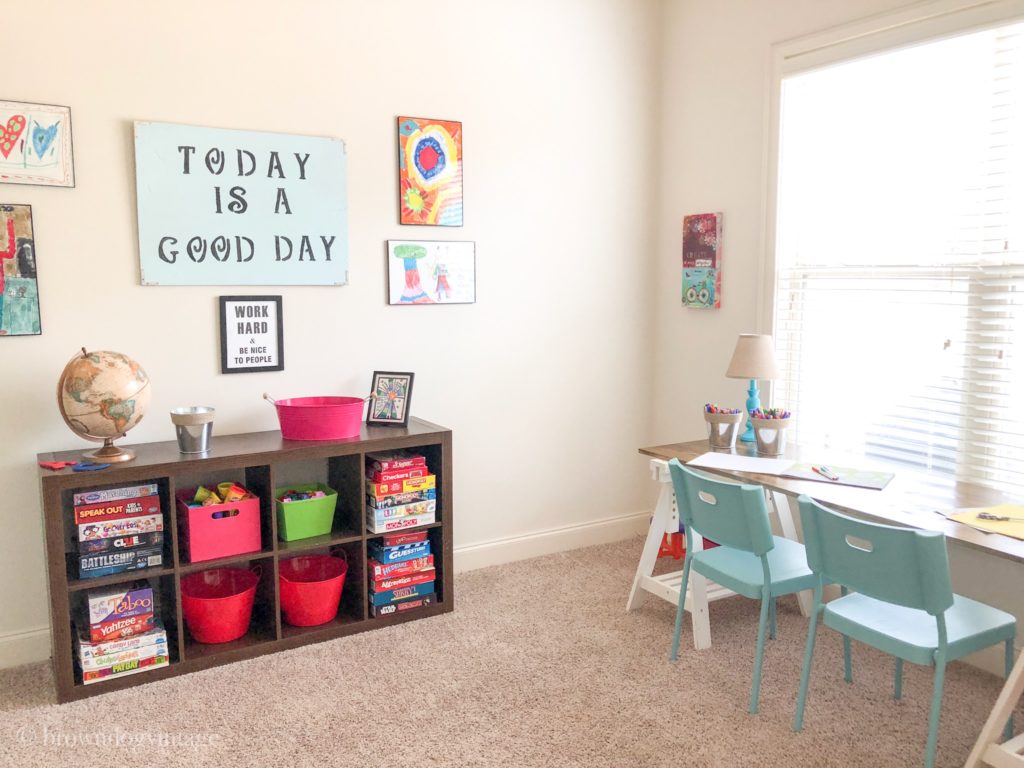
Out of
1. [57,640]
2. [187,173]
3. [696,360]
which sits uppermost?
[187,173]

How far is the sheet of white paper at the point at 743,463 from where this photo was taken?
2.78 meters

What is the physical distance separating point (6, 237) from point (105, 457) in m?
0.78

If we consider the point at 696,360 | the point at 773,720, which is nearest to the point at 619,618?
the point at 773,720

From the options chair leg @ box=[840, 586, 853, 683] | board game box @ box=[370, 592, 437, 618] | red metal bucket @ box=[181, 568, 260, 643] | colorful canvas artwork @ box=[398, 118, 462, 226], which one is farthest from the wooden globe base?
chair leg @ box=[840, 586, 853, 683]

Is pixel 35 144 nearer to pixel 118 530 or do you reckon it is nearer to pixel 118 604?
pixel 118 530

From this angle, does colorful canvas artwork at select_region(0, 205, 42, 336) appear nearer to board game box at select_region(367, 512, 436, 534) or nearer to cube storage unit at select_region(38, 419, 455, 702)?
Answer: cube storage unit at select_region(38, 419, 455, 702)

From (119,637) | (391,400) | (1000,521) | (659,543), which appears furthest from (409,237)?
(1000,521)

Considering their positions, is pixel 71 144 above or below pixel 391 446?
above

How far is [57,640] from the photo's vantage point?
2436 millimetres

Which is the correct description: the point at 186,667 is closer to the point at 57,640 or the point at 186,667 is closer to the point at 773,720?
the point at 57,640

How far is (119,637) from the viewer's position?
8.44 feet

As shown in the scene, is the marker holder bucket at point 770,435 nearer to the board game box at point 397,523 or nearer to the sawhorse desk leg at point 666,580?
the sawhorse desk leg at point 666,580

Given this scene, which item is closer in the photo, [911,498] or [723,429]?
[911,498]

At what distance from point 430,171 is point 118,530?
1776 mm
